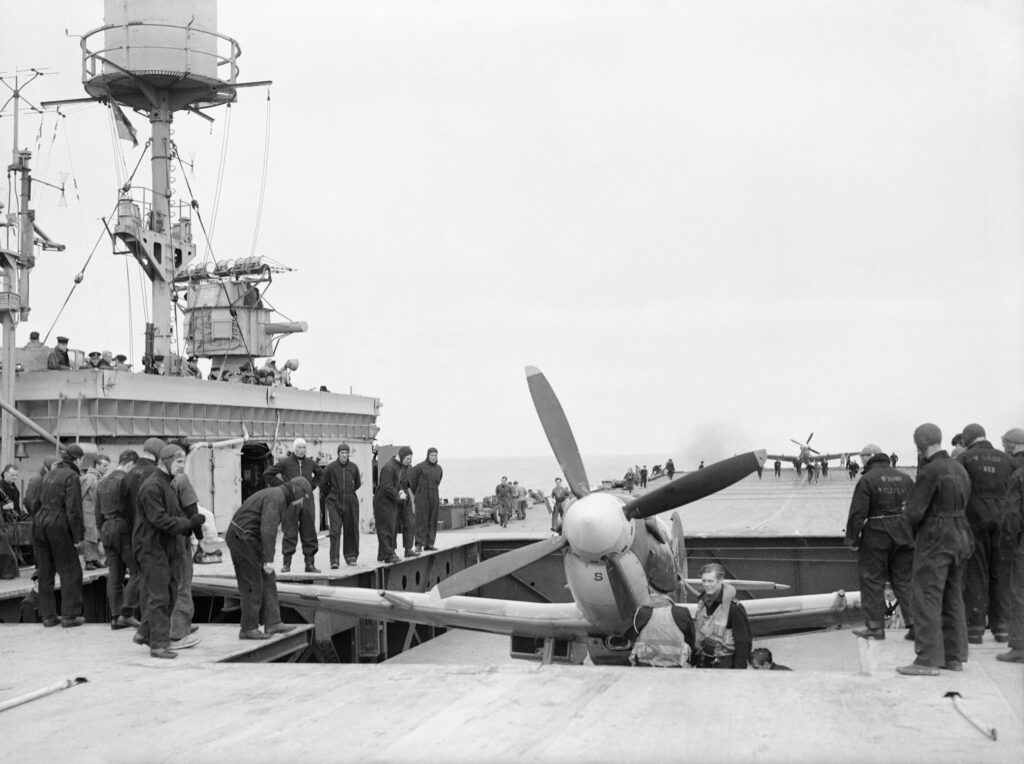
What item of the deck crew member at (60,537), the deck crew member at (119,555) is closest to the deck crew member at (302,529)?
the deck crew member at (119,555)

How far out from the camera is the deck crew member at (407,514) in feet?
47.5

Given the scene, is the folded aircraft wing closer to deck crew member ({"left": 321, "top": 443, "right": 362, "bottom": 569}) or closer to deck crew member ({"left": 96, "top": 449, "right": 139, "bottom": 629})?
deck crew member ({"left": 96, "top": 449, "right": 139, "bottom": 629})

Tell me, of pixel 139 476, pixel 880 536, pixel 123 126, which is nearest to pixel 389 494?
pixel 139 476

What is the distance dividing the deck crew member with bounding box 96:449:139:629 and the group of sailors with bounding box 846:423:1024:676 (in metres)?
7.27

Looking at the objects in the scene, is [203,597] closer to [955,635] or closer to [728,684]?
[728,684]

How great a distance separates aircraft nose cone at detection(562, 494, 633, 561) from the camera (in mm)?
9203

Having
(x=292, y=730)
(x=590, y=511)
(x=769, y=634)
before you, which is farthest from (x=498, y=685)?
(x=769, y=634)

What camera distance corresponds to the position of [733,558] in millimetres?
17984

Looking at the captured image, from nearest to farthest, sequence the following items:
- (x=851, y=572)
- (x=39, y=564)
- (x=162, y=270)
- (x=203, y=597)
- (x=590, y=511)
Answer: (x=590, y=511)
(x=39, y=564)
(x=203, y=597)
(x=851, y=572)
(x=162, y=270)

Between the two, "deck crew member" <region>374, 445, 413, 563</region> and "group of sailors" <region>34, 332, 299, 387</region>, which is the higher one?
"group of sailors" <region>34, 332, 299, 387</region>

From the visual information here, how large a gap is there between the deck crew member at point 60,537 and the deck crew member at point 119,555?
0.32 m

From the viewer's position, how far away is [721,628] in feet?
26.5

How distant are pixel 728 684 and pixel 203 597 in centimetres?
972

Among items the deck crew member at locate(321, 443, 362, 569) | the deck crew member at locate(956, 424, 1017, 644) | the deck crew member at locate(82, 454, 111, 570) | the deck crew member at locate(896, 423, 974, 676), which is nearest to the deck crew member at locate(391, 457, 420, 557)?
the deck crew member at locate(321, 443, 362, 569)
